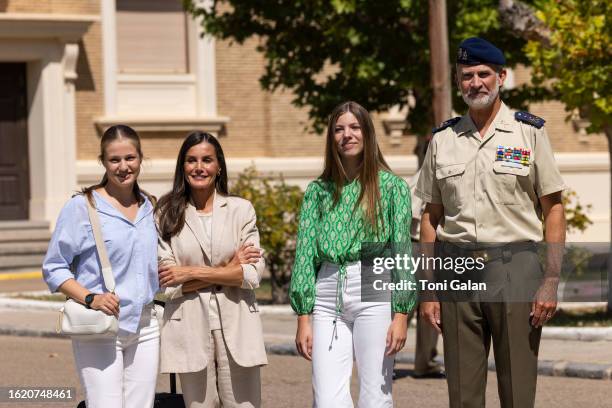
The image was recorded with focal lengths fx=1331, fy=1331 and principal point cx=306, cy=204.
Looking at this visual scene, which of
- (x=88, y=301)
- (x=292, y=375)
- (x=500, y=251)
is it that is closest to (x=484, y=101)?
(x=500, y=251)

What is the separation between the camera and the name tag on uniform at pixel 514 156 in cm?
600

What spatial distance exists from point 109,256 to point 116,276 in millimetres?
98

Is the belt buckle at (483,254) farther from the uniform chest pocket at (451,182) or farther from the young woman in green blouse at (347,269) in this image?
the young woman in green blouse at (347,269)

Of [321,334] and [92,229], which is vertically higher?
[92,229]

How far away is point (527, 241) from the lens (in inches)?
238

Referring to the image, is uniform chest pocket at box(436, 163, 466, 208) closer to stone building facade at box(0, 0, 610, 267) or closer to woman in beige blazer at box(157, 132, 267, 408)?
woman in beige blazer at box(157, 132, 267, 408)

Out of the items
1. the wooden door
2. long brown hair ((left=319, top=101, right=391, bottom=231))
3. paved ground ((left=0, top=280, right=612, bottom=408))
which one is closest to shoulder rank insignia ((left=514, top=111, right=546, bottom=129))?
long brown hair ((left=319, top=101, right=391, bottom=231))

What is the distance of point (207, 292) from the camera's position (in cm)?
639

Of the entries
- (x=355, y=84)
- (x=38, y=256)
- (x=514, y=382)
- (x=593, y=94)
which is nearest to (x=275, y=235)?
(x=355, y=84)

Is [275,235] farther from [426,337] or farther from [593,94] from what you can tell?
[426,337]

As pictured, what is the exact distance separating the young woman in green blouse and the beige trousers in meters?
0.33

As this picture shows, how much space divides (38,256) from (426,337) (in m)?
13.4

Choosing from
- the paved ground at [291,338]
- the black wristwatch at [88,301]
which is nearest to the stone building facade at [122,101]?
the paved ground at [291,338]

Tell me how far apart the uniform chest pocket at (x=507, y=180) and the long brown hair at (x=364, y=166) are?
547 mm
